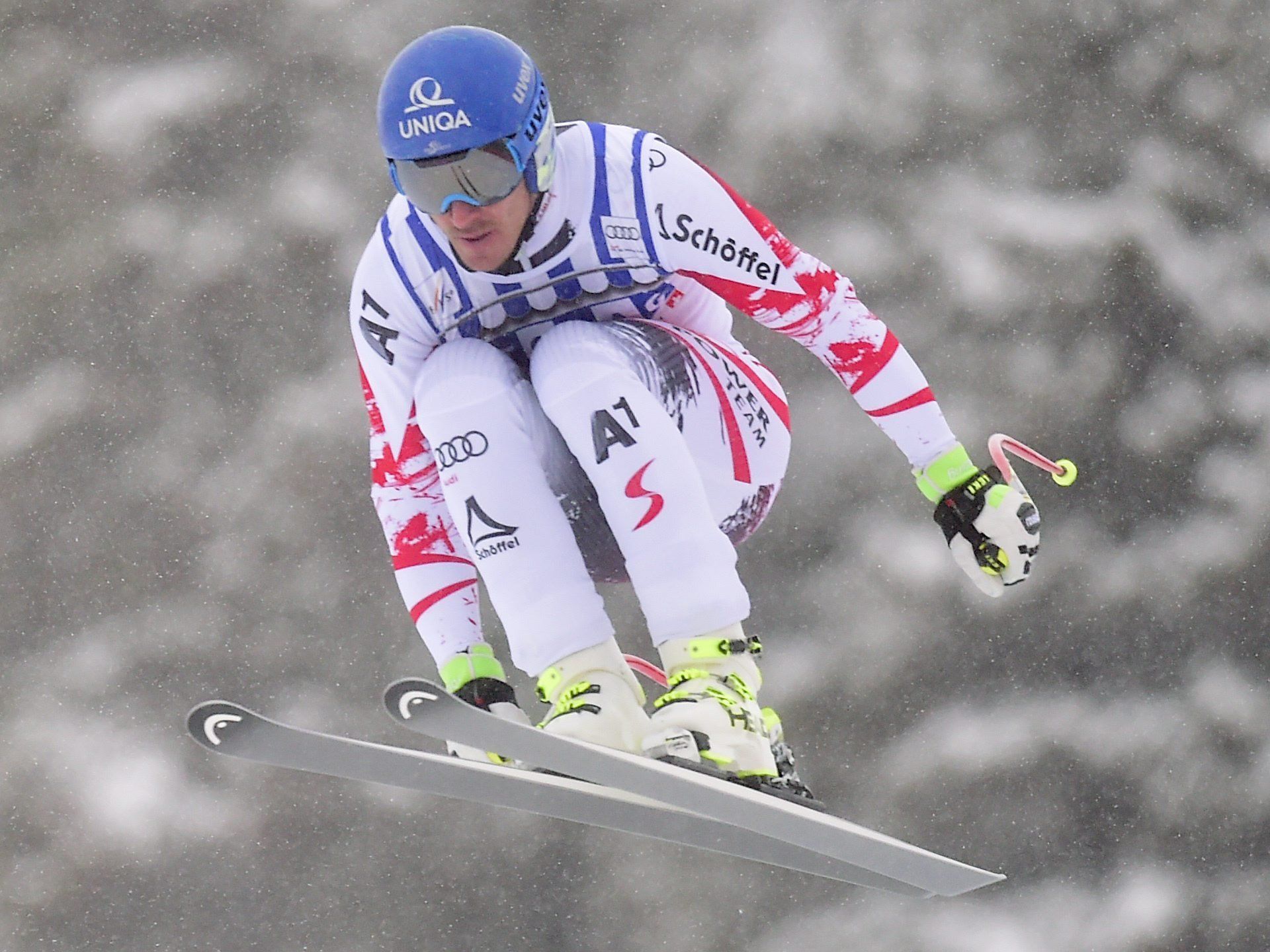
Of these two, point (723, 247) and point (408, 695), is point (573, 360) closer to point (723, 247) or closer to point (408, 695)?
point (723, 247)

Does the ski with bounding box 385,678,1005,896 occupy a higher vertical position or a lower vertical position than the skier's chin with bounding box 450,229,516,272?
lower

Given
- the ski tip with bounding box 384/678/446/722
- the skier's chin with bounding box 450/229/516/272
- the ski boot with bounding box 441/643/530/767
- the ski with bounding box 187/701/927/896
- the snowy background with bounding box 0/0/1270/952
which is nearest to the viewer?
the ski tip with bounding box 384/678/446/722

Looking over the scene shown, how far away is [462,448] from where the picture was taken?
2248 millimetres

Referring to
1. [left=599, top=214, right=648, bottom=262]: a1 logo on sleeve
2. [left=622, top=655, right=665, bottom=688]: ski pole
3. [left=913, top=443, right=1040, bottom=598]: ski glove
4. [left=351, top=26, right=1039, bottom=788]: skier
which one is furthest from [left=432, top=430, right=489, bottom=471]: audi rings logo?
[left=913, top=443, right=1040, bottom=598]: ski glove

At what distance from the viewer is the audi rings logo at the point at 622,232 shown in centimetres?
238

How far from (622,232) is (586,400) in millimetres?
305

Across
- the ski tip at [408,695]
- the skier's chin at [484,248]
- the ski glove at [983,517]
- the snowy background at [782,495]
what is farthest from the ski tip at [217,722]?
the snowy background at [782,495]

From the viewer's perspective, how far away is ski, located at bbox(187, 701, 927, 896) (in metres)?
2.03

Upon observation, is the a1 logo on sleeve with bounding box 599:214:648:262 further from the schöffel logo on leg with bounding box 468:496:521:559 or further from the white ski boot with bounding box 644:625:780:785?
the white ski boot with bounding box 644:625:780:785

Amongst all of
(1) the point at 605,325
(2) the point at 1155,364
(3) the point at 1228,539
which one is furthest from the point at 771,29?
(1) the point at 605,325

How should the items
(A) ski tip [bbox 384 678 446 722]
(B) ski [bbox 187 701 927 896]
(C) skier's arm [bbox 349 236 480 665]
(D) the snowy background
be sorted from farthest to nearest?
(D) the snowy background → (C) skier's arm [bbox 349 236 480 665] → (B) ski [bbox 187 701 927 896] → (A) ski tip [bbox 384 678 446 722]

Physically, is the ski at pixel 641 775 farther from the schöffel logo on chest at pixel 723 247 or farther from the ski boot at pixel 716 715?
the schöffel logo on chest at pixel 723 247

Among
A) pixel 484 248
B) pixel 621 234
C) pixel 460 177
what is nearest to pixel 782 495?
pixel 621 234

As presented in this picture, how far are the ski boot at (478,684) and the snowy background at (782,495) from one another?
1.39 m
